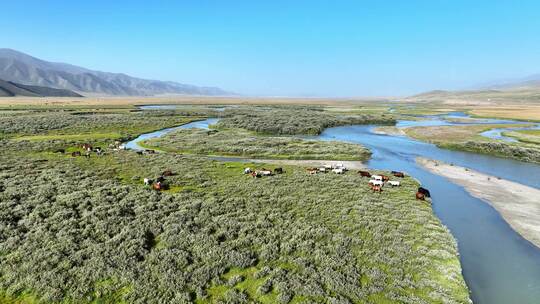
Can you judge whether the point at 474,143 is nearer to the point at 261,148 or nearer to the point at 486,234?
the point at 261,148

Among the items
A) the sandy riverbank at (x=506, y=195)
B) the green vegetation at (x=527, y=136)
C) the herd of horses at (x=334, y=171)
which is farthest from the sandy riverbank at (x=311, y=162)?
the green vegetation at (x=527, y=136)

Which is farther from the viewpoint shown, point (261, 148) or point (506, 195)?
point (261, 148)

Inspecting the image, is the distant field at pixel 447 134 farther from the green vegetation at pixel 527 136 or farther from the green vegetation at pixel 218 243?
the green vegetation at pixel 218 243

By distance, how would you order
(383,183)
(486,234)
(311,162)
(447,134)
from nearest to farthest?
(486,234), (383,183), (311,162), (447,134)

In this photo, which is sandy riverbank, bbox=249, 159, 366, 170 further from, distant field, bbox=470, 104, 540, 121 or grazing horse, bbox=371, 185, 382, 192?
distant field, bbox=470, 104, 540, 121

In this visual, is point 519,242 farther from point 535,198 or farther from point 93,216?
point 93,216

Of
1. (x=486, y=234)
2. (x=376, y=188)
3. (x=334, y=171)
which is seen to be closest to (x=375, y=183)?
(x=376, y=188)

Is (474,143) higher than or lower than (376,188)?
higher
